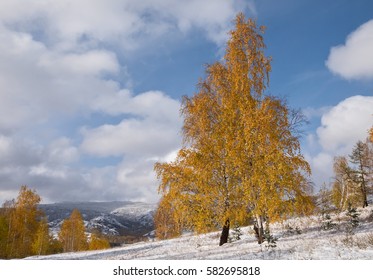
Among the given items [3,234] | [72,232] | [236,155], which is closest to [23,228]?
[3,234]

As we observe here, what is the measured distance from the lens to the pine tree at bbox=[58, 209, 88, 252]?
2938 inches

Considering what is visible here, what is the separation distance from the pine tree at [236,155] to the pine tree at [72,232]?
196 ft

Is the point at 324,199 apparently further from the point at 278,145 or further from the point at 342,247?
the point at 342,247

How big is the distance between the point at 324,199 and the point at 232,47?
13.5 m

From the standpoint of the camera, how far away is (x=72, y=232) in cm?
7481

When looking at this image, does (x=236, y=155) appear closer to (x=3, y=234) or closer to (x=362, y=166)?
(x=362, y=166)

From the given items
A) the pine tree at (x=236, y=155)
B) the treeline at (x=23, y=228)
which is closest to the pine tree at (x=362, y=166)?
the pine tree at (x=236, y=155)

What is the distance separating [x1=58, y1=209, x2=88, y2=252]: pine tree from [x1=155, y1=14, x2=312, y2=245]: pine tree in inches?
2357

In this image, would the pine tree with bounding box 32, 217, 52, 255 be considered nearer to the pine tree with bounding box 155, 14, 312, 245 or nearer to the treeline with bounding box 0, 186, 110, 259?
the treeline with bounding box 0, 186, 110, 259

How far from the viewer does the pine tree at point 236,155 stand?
16.5m

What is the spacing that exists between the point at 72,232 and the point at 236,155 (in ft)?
217
